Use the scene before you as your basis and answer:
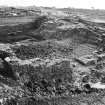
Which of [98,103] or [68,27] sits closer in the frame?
[98,103]

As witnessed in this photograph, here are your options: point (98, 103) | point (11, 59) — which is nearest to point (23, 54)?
point (11, 59)

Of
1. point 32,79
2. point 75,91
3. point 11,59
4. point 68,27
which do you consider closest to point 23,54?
point 11,59

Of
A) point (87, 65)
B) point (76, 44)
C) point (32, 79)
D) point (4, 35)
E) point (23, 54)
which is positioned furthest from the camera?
point (76, 44)

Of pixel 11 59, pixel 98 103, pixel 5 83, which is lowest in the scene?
pixel 98 103

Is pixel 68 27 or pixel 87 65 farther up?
pixel 68 27

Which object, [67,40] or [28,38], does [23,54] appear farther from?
[67,40]

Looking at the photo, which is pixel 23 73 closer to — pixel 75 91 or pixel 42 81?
pixel 42 81

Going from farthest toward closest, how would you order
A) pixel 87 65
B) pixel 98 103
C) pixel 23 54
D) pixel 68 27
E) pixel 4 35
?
pixel 68 27
pixel 4 35
pixel 87 65
pixel 23 54
pixel 98 103
